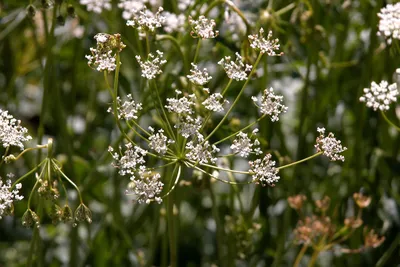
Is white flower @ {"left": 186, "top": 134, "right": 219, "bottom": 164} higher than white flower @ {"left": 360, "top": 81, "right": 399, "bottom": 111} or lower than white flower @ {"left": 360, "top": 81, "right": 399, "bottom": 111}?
lower

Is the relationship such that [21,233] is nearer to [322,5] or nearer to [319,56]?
[319,56]

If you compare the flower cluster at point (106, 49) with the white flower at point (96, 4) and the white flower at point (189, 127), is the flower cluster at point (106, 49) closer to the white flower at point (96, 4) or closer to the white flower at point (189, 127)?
the white flower at point (189, 127)

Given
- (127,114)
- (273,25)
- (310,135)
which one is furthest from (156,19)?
(310,135)

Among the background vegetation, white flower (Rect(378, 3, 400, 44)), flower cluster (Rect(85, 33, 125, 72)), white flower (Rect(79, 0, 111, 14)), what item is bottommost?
the background vegetation

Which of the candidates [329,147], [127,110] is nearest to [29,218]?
[127,110]

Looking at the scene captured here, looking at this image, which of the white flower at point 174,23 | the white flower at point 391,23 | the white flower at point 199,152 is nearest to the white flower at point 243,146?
the white flower at point 199,152

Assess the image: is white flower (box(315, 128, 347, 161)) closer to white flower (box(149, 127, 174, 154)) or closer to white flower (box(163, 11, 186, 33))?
white flower (box(149, 127, 174, 154))

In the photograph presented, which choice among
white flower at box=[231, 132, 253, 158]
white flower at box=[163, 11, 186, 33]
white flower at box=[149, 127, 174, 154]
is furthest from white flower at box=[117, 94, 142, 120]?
white flower at box=[163, 11, 186, 33]

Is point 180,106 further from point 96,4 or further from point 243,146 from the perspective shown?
point 96,4

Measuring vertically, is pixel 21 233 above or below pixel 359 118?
below
